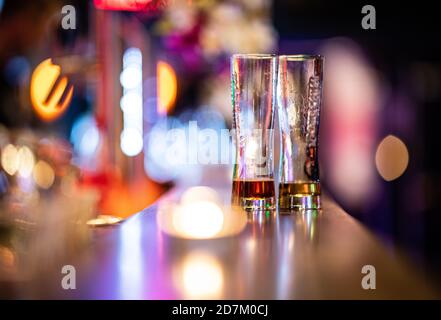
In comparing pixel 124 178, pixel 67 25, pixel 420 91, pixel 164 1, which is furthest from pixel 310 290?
pixel 124 178

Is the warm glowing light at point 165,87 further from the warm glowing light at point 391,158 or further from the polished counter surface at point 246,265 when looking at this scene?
the polished counter surface at point 246,265

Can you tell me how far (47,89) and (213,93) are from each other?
186 centimetres

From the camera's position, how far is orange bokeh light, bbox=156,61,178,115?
8677mm

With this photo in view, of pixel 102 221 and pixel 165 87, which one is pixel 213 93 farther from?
pixel 102 221

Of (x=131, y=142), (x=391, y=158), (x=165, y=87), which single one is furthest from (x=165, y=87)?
(x=391, y=158)

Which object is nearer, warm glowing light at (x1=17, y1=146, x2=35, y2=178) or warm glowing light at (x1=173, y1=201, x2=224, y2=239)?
warm glowing light at (x1=173, y1=201, x2=224, y2=239)

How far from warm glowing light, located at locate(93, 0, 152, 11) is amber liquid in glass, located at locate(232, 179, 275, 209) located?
2797mm

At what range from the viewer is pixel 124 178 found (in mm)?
6668

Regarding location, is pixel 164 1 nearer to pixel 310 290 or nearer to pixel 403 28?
pixel 403 28

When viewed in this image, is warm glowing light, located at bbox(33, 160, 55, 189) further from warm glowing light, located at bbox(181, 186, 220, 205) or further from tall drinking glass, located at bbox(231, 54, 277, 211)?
tall drinking glass, located at bbox(231, 54, 277, 211)

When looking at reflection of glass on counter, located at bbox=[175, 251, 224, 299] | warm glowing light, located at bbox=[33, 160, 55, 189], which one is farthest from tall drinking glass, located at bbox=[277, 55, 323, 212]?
warm glowing light, located at bbox=[33, 160, 55, 189]

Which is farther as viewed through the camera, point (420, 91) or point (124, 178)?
point (124, 178)

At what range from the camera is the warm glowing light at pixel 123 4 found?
156 inches
